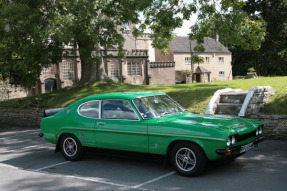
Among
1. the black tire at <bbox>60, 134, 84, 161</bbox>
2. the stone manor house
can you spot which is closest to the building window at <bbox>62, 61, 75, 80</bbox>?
the stone manor house

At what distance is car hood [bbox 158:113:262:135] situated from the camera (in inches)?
246

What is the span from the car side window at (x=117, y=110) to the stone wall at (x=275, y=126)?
568cm

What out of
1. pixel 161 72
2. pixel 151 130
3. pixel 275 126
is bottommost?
pixel 275 126

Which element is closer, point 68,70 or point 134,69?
point 68,70

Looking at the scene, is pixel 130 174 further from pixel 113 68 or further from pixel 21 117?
pixel 113 68

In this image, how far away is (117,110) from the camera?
7.38 metres

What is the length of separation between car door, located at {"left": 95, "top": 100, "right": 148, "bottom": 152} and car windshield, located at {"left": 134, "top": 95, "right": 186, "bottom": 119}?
19cm

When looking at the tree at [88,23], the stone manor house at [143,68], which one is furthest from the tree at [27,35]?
the stone manor house at [143,68]

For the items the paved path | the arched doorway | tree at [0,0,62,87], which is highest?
tree at [0,0,62,87]

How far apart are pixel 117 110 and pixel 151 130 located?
3.65 feet

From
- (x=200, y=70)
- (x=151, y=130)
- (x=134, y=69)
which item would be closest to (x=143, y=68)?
(x=134, y=69)

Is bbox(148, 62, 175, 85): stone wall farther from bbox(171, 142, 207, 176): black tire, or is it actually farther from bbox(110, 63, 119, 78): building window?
bbox(171, 142, 207, 176): black tire

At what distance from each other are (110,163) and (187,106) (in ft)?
21.8

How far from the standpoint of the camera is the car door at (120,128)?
686cm
